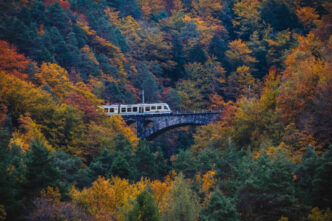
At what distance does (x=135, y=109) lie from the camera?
6316 centimetres

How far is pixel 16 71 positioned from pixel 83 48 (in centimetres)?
1918

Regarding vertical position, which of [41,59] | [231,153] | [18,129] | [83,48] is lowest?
A: [231,153]

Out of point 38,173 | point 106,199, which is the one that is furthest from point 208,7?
point 38,173

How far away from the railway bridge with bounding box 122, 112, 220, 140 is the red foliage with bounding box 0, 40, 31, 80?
46.8ft

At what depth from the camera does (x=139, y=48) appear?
8238 centimetres

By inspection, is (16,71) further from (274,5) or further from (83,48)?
(274,5)

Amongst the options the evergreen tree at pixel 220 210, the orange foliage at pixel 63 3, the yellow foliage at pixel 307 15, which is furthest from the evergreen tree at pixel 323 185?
the yellow foliage at pixel 307 15

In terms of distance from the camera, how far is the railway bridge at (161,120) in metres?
61.1

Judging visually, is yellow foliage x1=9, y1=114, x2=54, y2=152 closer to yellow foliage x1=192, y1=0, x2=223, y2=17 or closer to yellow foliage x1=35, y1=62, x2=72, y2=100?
yellow foliage x1=35, y1=62, x2=72, y2=100

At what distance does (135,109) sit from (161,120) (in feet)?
12.6

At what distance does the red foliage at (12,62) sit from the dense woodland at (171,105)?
151 mm

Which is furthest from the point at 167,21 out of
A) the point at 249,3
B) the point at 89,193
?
the point at 89,193

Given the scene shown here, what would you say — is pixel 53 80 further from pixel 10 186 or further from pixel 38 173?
pixel 10 186

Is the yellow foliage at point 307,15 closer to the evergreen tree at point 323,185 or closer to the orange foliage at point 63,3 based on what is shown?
the orange foliage at point 63,3
